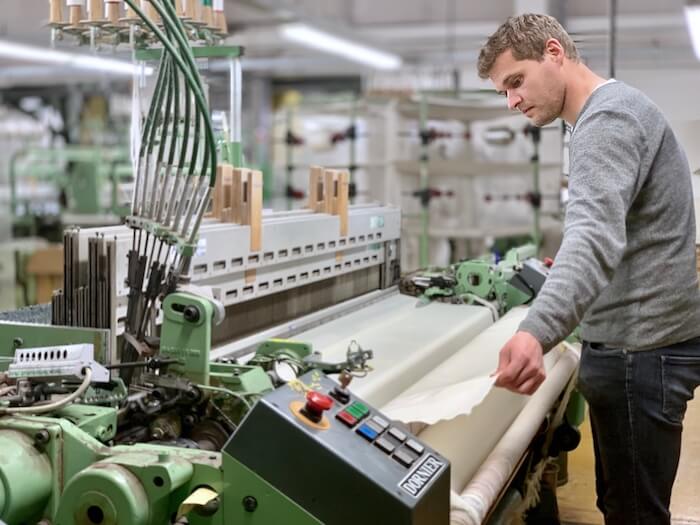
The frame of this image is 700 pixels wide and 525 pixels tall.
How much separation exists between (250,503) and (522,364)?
0.43 m

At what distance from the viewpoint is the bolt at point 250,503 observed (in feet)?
4.13

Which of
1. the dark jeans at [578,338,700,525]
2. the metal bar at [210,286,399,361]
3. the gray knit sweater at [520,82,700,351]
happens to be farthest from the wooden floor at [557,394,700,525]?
the gray knit sweater at [520,82,700,351]

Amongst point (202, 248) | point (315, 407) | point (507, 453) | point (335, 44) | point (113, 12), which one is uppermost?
point (335, 44)

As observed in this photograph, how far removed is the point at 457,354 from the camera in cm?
240

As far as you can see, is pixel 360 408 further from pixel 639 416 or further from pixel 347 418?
pixel 639 416

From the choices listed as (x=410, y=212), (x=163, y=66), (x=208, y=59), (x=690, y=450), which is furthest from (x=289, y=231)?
(x=410, y=212)

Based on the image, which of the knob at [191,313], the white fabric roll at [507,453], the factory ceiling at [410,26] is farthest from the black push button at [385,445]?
the factory ceiling at [410,26]

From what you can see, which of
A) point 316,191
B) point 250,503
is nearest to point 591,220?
point 250,503

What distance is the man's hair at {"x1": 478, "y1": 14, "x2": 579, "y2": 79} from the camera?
151cm

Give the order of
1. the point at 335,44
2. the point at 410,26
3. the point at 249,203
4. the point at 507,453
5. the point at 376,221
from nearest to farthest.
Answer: the point at 507,453
the point at 249,203
the point at 376,221
the point at 335,44
the point at 410,26

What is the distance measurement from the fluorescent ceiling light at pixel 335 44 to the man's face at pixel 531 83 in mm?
6322

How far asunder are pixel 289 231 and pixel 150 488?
134 cm

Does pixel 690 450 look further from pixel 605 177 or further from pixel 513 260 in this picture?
pixel 605 177

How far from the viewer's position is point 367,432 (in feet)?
4.38
